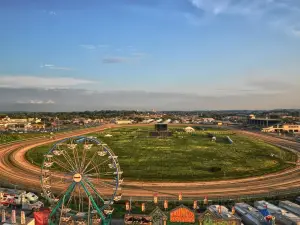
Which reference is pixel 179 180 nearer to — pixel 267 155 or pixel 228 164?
pixel 228 164

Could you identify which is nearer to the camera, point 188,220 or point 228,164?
point 188,220

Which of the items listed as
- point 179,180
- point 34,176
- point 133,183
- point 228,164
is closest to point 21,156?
point 34,176

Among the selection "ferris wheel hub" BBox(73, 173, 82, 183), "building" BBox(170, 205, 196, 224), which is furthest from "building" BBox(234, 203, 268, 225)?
"ferris wheel hub" BBox(73, 173, 82, 183)

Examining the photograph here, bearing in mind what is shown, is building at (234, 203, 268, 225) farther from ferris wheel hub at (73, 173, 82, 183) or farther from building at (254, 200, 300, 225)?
ferris wheel hub at (73, 173, 82, 183)

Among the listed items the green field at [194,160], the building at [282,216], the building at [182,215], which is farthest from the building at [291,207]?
the green field at [194,160]

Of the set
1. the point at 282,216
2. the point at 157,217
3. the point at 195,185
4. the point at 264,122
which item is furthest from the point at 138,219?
the point at 264,122

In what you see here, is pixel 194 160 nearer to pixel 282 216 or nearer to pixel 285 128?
pixel 282 216

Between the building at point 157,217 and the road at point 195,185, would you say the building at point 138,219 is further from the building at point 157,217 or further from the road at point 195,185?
the road at point 195,185

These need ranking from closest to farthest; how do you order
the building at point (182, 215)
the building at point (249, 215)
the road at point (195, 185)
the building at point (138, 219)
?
the building at point (182, 215), the building at point (138, 219), the building at point (249, 215), the road at point (195, 185)
